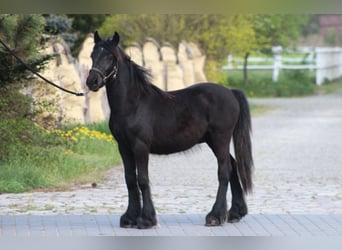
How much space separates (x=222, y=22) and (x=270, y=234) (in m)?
22.5

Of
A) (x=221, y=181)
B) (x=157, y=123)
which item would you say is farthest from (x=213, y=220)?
(x=157, y=123)

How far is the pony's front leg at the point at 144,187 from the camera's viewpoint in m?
9.84

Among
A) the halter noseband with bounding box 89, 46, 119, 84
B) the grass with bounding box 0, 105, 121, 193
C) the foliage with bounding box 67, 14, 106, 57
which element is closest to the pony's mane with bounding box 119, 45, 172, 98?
the halter noseband with bounding box 89, 46, 119, 84

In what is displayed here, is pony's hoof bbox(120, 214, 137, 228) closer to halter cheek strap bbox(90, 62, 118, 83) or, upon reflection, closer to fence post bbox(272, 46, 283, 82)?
halter cheek strap bbox(90, 62, 118, 83)

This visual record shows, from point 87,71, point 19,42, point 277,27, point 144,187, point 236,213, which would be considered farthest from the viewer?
point 277,27

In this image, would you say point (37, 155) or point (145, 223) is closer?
point (145, 223)

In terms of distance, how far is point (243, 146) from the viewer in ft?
34.5

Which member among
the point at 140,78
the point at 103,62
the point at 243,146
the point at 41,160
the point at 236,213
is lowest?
the point at 41,160

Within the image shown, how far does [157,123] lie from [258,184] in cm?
441

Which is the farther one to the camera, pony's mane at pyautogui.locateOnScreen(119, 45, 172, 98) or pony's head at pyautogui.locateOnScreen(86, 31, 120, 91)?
pony's mane at pyautogui.locateOnScreen(119, 45, 172, 98)

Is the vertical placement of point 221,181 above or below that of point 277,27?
above

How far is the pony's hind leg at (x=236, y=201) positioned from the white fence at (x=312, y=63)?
29.0 meters

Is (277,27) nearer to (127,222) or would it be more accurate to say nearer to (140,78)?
(140,78)

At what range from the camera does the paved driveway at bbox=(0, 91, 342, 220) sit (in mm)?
11672
